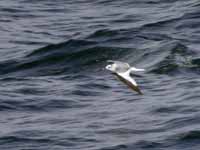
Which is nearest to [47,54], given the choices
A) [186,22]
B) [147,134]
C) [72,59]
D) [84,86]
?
[72,59]

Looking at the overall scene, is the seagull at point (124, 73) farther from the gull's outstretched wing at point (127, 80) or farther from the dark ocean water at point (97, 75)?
the dark ocean water at point (97, 75)

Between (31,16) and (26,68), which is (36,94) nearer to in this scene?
(26,68)

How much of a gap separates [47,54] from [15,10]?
22.5 feet

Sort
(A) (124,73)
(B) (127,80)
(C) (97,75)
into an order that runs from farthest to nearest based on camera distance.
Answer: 1. (C) (97,75)
2. (A) (124,73)
3. (B) (127,80)

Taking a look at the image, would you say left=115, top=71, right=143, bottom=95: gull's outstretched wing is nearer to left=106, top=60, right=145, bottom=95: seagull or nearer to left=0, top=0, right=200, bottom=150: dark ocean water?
left=106, top=60, right=145, bottom=95: seagull

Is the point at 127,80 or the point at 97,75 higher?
the point at 97,75

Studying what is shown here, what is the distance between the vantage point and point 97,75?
27266 millimetres

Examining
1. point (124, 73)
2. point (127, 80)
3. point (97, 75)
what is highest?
point (97, 75)

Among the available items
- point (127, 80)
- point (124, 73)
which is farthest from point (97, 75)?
point (127, 80)

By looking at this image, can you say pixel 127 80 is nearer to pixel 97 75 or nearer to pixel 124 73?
pixel 124 73

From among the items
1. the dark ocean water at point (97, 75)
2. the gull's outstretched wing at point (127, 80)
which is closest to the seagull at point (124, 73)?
the gull's outstretched wing at point (127, 80)

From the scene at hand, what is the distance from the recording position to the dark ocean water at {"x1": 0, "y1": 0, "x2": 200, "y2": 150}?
2261 centimetres

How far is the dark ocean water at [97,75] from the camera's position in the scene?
2261 centimetres

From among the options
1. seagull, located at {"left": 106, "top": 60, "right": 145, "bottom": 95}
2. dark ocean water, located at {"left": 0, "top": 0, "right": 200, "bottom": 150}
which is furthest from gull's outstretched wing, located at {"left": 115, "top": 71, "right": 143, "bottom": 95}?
dark ocean water, located at {"left": 0, "top": 0, "right": 200, "bottom": 150}
